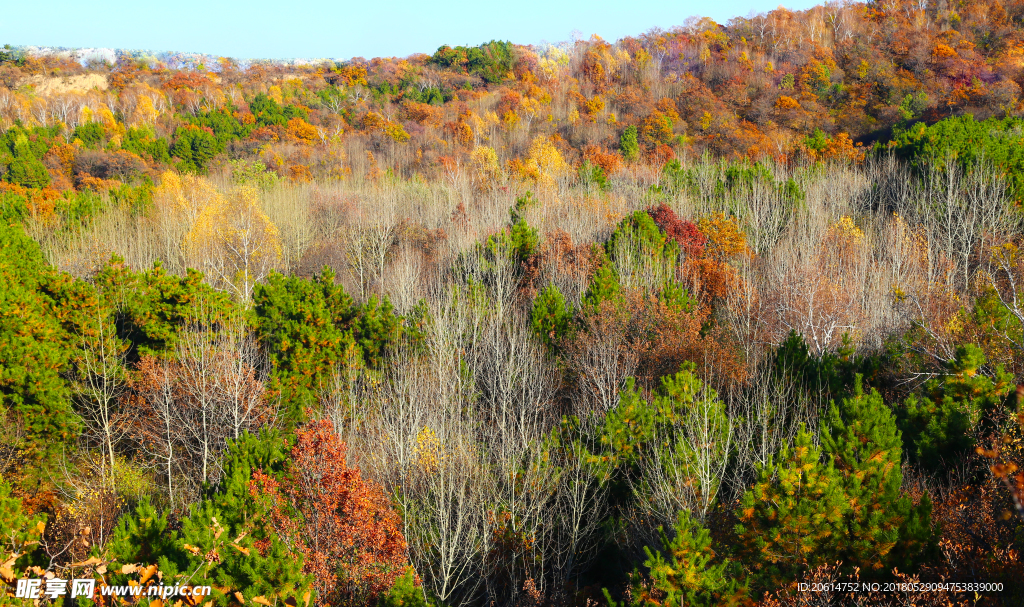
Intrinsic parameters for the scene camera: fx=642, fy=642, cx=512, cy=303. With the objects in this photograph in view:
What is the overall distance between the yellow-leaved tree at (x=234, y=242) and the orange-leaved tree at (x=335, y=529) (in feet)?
62.1

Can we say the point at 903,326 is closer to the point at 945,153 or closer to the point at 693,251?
the point at 693,251

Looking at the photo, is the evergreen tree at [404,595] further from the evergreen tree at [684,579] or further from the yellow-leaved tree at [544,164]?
the yellow-leaved tree at [544,164]

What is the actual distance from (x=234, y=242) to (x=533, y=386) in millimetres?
18669

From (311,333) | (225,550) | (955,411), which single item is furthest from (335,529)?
(955,411)

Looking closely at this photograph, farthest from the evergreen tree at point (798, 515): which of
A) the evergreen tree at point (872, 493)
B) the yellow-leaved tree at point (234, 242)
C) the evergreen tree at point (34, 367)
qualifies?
the yellow-leaved tree at point (234, 242)

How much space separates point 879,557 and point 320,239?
32.7 metres

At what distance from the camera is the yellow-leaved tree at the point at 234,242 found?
89.5 feet

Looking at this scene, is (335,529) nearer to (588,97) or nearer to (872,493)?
(872,493)

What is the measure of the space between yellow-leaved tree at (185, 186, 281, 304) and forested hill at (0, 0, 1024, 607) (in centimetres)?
19

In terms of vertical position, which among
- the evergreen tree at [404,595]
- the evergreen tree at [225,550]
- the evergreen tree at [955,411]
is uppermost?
the evergreen tree at [955,411]

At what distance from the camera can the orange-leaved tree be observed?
9094 millimetres

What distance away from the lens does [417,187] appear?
42.2 meters

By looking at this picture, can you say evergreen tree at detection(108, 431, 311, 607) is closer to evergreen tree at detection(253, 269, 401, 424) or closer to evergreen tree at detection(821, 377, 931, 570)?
evergreen tree at detection(253, 269, 401, 424)

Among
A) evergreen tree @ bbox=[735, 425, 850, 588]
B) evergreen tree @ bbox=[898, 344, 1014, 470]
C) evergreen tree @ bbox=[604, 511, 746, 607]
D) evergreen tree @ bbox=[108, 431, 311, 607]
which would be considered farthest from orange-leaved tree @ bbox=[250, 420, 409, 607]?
evergreen tree @ bbox=[898, 344, 1014, 470]
